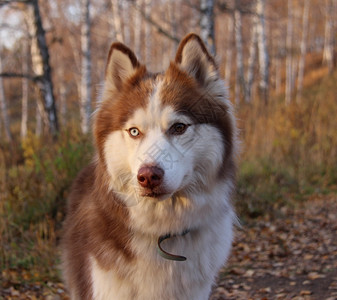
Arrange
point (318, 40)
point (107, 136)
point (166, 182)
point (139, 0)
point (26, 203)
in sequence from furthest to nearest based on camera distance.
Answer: point (318, 40) → point (139, 0) → point (26, 203) → point (107, 136) → point (166, 182)

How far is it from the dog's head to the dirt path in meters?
1.84

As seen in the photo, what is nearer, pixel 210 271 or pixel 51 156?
pixel 210 271

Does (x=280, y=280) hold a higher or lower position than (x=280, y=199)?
lower

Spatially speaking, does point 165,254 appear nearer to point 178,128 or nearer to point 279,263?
point 178,128

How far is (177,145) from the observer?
2.44 m

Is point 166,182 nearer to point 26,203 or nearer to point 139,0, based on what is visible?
point 26,203

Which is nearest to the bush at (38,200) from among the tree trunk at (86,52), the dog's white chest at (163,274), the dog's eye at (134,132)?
the dog's white chest at (163,274)

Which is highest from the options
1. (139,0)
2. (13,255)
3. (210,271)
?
(139,0)

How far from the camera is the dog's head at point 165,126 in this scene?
2.30 m

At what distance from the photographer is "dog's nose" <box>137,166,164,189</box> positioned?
2.16 meters

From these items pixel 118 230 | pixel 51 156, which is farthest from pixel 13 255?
pixel 118 230

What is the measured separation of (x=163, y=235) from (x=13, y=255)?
2.44 m

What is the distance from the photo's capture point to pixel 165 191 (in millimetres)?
2252

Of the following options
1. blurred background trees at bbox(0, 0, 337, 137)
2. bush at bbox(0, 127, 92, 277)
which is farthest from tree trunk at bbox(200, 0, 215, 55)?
bush at bbox(0, 127, 92, 277)
